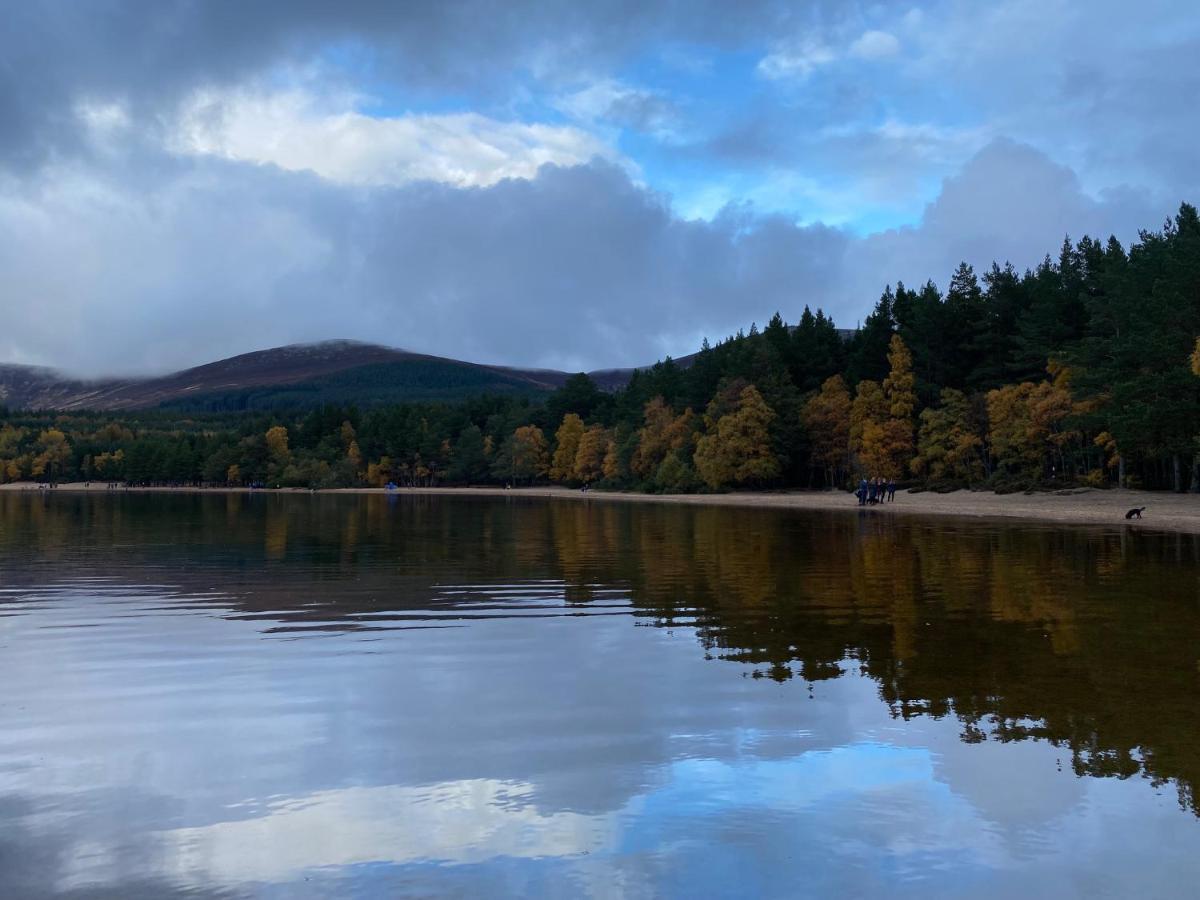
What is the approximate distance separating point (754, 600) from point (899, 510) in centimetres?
4236

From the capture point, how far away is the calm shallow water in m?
5.98

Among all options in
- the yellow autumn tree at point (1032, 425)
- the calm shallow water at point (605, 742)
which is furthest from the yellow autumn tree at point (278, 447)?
the calm shallow water at point (605, 742)

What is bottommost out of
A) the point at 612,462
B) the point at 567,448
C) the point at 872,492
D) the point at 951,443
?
the point at 872,492

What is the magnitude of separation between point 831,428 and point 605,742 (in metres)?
77.5

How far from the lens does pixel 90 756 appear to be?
8281 millimetres

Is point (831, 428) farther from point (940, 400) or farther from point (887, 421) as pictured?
point (940, 400)

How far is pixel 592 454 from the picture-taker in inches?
4638

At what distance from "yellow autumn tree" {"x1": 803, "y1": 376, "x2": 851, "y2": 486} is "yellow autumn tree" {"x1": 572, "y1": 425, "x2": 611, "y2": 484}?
118 feet

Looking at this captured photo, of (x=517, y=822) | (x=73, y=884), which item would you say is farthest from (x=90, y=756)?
(x=517, y=822)

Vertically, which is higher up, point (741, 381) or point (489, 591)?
point (741, 381)

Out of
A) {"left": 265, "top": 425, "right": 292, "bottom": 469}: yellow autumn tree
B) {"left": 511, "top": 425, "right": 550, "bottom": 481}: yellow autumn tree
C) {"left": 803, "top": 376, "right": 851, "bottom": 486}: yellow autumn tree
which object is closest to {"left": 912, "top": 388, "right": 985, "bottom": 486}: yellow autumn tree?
{"left": 803, "top": 376, "right": 851, "bottom": 486}: yellow autumn tree

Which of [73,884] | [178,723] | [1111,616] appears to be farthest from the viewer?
[1111,616]

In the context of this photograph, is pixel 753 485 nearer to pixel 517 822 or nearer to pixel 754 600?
pixel 754 600

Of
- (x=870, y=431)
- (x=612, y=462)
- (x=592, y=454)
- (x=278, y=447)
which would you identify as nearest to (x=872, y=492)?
(x=870, y=431)
